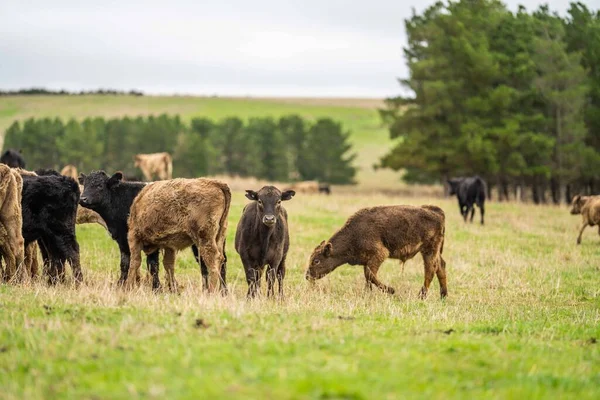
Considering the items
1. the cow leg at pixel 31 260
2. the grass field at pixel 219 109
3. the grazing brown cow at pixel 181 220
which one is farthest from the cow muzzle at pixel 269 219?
the grass field at pixel 219 109

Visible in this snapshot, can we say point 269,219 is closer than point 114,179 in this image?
Yes

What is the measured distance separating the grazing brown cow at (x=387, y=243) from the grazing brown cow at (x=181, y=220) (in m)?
2.70

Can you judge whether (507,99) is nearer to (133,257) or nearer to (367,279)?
(367,279)

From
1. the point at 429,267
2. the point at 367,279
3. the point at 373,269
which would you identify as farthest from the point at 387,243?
the point at 429,267

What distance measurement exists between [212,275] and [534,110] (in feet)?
117

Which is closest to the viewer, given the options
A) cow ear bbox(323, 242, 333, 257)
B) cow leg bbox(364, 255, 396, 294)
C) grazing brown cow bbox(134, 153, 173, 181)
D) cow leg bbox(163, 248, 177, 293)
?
cow leg bbox(163, 248, 177, 293)

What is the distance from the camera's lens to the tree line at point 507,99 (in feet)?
135

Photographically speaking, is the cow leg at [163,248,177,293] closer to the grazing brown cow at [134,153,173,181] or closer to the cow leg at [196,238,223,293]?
the cow leg at [196,238,223,293]

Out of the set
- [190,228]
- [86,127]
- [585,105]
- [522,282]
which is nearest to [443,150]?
[585,105]

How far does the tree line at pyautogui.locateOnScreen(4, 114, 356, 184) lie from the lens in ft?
259

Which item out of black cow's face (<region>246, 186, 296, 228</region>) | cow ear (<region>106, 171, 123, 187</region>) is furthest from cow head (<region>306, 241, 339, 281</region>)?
cow ear (<region>106, 171, 123, 187</region>)

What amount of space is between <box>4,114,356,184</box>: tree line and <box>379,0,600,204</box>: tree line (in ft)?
106

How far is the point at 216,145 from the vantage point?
8294 cm

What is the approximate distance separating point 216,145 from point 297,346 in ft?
251
